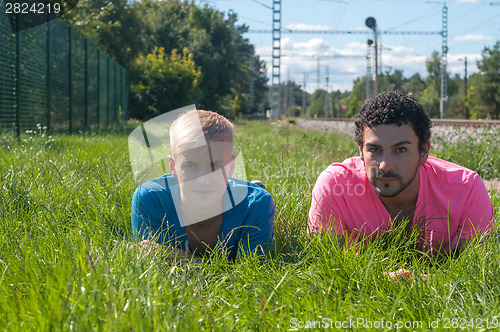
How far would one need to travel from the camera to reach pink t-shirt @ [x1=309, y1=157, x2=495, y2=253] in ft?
A: 9.34

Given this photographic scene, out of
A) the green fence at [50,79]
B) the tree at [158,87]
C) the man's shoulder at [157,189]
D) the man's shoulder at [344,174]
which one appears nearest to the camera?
the man's shoulder at [157,189]

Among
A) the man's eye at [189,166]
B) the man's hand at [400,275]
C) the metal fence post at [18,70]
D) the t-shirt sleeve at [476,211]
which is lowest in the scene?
the man's hand at [400,275]

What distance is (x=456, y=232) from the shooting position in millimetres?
2902

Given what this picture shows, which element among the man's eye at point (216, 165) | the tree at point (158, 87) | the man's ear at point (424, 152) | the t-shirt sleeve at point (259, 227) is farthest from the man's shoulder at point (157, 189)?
the tree at point (158, 87)

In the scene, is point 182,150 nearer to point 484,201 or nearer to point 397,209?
point 397,209

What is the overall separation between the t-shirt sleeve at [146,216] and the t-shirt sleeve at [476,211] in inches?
60.6

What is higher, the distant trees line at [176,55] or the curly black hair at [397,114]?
the distant trees line at [176,55]

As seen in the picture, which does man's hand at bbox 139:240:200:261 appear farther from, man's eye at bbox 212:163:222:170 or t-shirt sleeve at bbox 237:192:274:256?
man's eye at bbox 212:163:222:170

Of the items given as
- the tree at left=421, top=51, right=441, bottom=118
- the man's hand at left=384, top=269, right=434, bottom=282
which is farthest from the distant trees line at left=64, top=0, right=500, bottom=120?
the tree at left=421, top=51, right=441, bottom=118

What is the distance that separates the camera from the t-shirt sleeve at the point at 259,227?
2.71 m

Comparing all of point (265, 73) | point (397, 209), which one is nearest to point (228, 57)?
point (397, 209)

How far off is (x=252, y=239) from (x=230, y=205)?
22 centimetres

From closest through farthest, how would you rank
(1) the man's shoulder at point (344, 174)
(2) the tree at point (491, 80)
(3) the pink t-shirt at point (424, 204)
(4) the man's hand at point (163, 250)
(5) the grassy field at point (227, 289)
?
1. (5) the grassy field at point (227, 289)
2. (4) the man's hand at point (163, 250)
3. (3) the pink t-shirt at point (424, 204)
4. (1) the man's shoulder at point (344, 174)
5. (2) the tree at point (491, 80)

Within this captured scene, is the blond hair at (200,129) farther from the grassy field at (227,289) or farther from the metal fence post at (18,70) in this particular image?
the metal fence post at (18,70)
